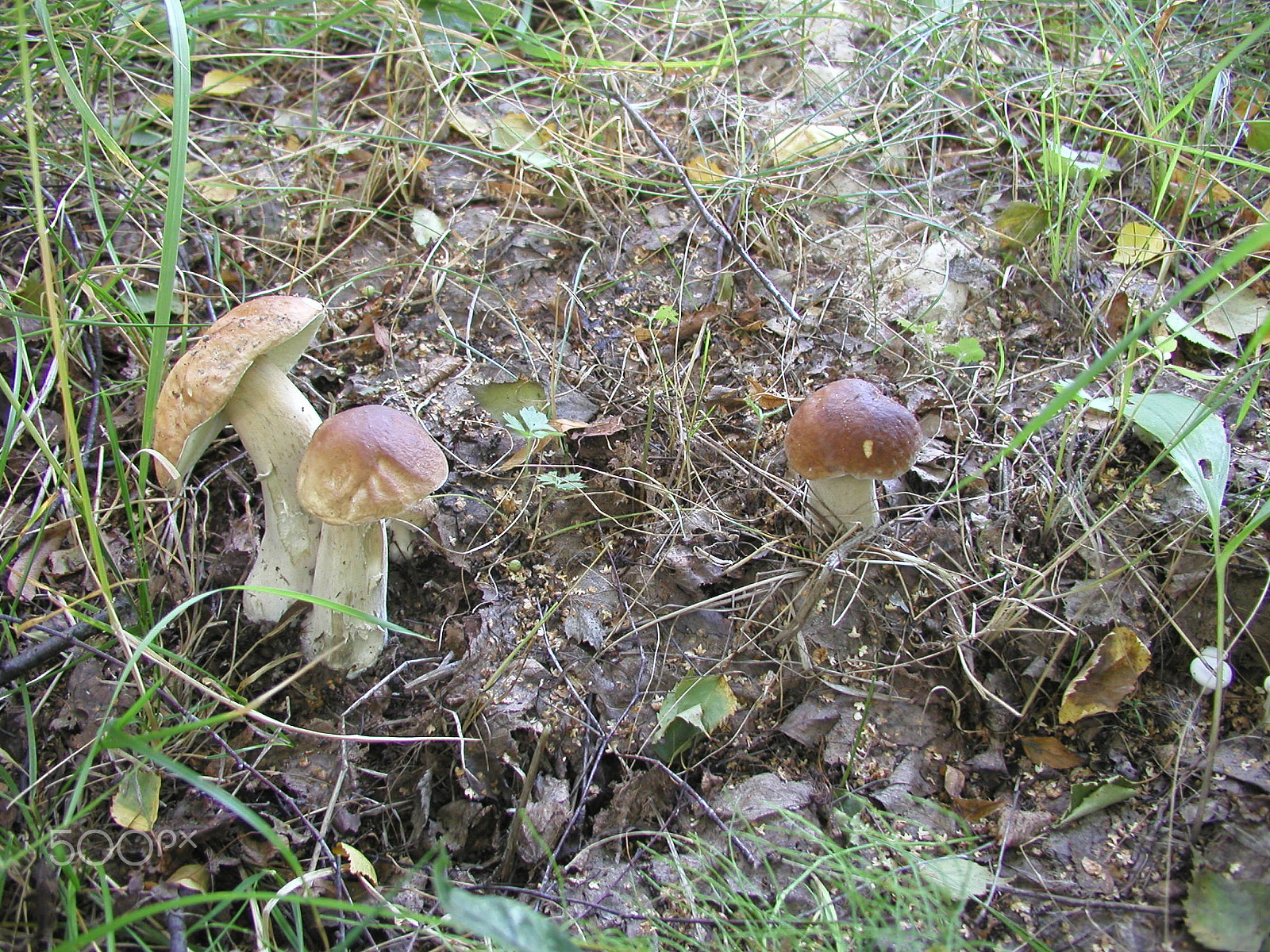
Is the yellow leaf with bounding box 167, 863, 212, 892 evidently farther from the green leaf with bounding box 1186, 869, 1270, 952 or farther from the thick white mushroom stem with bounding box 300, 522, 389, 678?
the green leaf with bounding box 1186, 869, 1270, 952

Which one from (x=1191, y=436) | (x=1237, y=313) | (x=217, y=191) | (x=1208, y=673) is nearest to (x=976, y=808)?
(x=1208, y=673)

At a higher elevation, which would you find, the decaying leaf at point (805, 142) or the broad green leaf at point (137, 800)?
the decaying leaf at point (805, 142)

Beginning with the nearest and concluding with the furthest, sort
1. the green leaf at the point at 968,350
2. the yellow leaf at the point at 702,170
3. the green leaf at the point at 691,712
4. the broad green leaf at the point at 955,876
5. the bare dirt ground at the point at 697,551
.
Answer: the broad green leaf at the point at 955,876 < the bare dirt ground at the point at 697,551 < the green leaf at the point at 691,712 < the green leaf at the point at 968,350 < the yellow leaf at the point at 702,170

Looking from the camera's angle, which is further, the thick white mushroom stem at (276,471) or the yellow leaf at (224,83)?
the yellow leaf at (224,83)

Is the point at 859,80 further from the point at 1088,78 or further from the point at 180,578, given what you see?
the point at 180,578

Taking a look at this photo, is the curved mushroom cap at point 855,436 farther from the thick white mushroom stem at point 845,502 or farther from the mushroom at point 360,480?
the mushroom at point 360,480

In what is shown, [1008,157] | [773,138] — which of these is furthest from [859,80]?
[1008,157]

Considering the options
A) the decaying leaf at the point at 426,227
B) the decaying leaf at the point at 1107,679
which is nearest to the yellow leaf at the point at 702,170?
the decaying leaf at the point at 426,227
